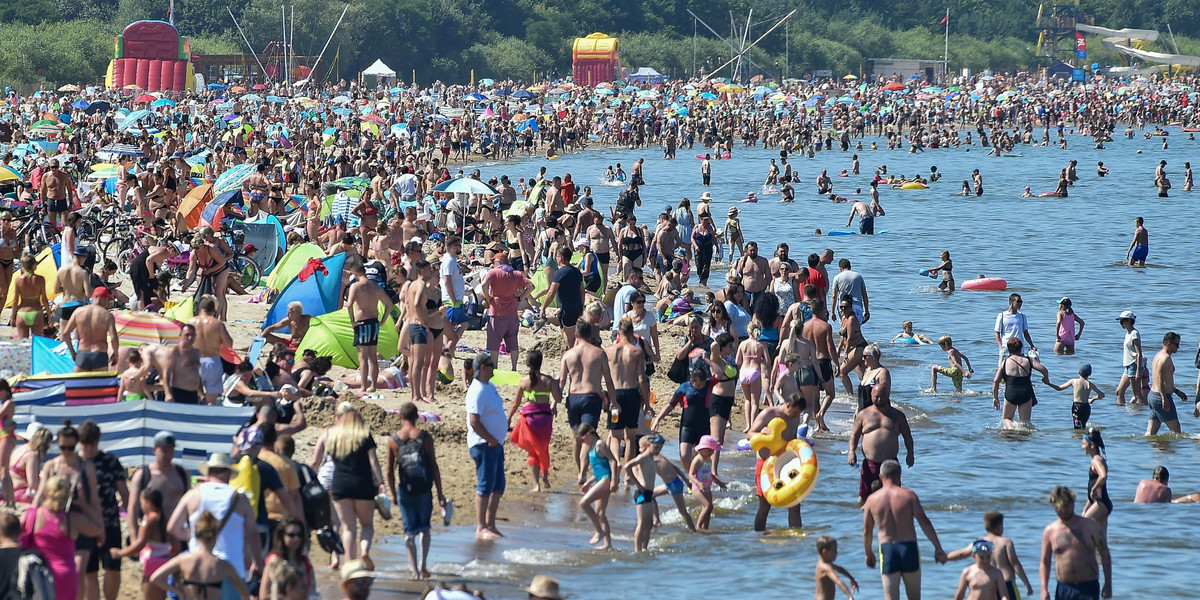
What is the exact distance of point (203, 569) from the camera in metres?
7.04

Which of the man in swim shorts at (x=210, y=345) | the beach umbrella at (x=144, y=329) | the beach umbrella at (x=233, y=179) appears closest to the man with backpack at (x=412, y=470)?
the man in swim shorts at (x=210, y=345)

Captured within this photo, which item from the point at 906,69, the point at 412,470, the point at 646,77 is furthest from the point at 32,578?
the point at 906,69

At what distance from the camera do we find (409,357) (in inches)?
540

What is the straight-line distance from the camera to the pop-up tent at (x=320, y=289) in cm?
1519

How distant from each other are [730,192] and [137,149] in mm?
19882

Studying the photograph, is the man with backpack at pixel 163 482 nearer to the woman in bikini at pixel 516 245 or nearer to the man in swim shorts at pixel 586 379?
the man in swim shorts at pixel 586 379

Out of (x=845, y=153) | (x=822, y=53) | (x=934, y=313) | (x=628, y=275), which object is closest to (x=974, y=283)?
(x=934, y=313)

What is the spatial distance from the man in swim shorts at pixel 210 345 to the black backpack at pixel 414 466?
8.51 ft

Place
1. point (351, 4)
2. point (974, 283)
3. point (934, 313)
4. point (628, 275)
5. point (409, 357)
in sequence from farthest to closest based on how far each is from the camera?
1. point (351, 4)
2. point (974, 283)
3. point (934, 313)
4. point (628, 275)
5. point (409, 357)

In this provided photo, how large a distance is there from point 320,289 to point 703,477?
16.7 feet

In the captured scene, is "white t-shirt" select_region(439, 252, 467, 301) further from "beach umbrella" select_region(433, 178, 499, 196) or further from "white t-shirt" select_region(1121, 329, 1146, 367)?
"beach umbrella" select_region(433, 178, 499, 196)

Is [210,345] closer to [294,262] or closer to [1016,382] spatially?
[294,262]

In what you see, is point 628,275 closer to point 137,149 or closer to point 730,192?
point 137,149

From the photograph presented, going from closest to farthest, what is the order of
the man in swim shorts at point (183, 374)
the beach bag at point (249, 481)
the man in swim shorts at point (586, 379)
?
the beach bag at point (249, 481)
the man in swim shorts at point (183, 374)
the man in swim shorts at point (586, 379)
